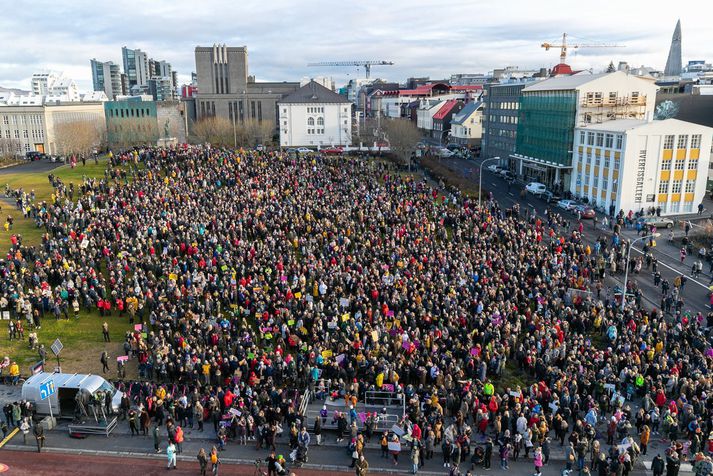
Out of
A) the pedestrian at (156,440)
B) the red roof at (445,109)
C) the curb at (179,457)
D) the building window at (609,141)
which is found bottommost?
the curb at (179,457)

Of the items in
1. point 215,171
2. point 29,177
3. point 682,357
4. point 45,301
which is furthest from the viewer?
point 29,177

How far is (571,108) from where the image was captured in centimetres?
6525

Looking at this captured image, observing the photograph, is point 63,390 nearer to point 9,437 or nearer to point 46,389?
point 46,389

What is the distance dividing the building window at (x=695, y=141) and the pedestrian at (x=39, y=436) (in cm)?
5677

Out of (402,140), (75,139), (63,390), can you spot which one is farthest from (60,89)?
(63,390)

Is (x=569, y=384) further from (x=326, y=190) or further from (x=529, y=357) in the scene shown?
(x=326, y=190)

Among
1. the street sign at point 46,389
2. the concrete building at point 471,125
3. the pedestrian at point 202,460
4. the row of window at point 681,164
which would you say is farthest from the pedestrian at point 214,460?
the concrete building at point 471,125

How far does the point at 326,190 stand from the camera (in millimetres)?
50281

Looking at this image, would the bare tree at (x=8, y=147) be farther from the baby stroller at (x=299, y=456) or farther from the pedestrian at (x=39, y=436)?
the baby stroller at (x=299, y=456)

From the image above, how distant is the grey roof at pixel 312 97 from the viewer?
335ft

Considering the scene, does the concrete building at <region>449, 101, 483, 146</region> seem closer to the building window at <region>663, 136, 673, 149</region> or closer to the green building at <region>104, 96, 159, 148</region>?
the building window at <region>663, 136, 673, 149</region>

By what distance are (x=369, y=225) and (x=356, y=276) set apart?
37.5 ft

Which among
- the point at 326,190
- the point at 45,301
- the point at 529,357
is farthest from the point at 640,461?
the point at 326,190

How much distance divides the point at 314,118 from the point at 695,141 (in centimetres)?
6291
